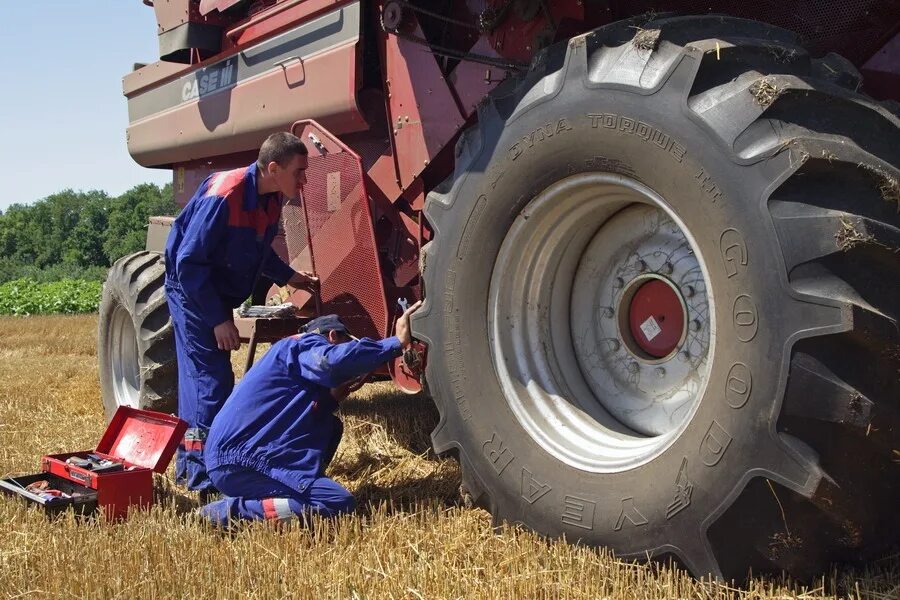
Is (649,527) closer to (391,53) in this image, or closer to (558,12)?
(558,12)

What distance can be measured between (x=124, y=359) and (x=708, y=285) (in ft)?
16.0

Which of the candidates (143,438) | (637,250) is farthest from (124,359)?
(637,250)

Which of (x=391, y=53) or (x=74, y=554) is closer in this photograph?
(x=74, y=554)

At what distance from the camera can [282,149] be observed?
4.53m

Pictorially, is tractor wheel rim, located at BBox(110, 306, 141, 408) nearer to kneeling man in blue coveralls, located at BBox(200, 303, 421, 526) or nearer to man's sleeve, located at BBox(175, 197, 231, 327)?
man's sleeve, located at BBox(175, 197, 231, 327)

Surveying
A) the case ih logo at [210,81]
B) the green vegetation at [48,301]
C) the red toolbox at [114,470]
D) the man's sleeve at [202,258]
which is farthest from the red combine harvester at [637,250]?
the green vegetation at [48,301]

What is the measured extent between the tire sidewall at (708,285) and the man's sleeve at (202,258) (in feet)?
4.93

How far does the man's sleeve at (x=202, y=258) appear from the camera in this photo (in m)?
4.57

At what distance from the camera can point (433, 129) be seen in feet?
14.1

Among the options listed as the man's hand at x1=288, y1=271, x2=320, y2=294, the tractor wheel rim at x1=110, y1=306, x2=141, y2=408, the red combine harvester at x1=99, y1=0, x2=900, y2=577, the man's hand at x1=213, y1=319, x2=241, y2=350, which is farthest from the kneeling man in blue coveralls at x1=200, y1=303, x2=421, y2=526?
the tractor wheel rim at x1=110, y1=306, x2=141, y2=408

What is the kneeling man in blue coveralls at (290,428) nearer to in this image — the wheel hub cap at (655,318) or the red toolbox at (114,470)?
the red toolbox at (114,470)

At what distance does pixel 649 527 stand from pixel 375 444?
8.91ft


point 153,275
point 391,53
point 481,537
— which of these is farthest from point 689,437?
point 153,275

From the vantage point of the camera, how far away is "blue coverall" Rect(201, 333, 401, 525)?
12.8 ft
